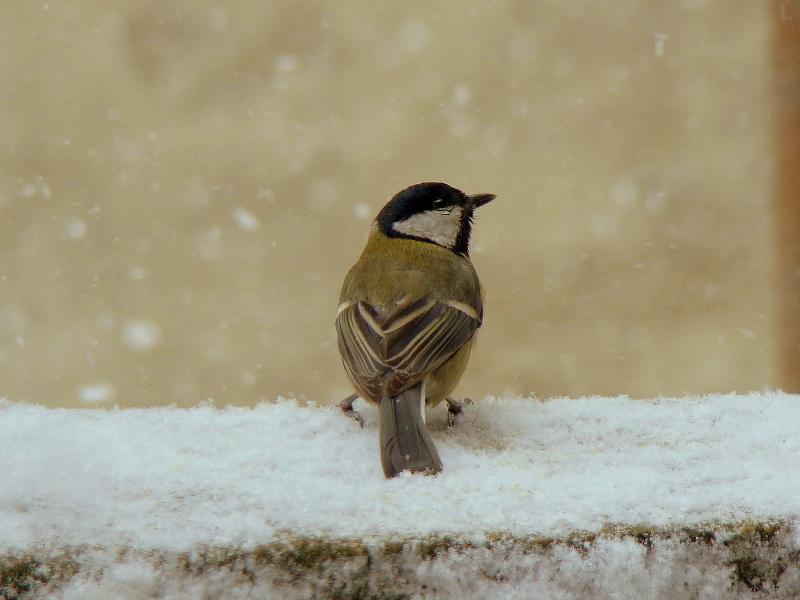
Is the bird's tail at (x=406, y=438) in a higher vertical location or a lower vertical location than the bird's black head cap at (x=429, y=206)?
lower

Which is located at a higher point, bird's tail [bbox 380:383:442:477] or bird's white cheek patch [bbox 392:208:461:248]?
bird's white cheek patch [bbox 392:208:461:248]

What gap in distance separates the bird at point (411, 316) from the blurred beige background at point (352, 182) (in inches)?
135

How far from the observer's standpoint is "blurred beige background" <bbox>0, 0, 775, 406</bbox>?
21.5 ft

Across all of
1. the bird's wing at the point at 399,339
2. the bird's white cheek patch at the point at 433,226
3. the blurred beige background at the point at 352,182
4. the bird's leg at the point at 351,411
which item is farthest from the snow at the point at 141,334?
the bird's leg at the point at 351,411

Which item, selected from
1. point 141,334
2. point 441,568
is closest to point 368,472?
point 441,568

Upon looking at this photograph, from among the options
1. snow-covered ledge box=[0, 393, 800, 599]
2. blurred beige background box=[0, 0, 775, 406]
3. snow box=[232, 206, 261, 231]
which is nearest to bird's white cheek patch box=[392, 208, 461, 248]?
snow-covered ledge box=[0, 393, 800, 599]

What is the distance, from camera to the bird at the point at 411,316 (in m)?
2.09

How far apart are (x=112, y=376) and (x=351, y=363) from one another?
16.5ft

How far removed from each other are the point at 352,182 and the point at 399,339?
15.0 feet

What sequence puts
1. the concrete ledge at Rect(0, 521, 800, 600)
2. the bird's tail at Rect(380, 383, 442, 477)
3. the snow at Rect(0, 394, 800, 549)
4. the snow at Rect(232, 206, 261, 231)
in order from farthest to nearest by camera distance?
the snow at Rect(232, 206, 261, 231) → the bird's tail at Rect(380, 383, 442, 477) → the snow at Rect(0, 394, 800, 549) → the concrete ledge at Rect(0, 521, 800, 600)

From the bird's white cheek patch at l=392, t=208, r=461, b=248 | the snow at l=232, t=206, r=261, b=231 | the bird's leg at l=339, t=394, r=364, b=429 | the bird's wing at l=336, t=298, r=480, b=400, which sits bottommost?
the bird's leg at l=339, t=394, r=364, b=429

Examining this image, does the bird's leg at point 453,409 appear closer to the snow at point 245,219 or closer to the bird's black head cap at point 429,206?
the bird's black head cap at point 429,206

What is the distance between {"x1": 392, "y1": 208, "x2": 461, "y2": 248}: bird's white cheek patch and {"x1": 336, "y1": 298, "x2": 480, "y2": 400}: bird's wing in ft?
1.12

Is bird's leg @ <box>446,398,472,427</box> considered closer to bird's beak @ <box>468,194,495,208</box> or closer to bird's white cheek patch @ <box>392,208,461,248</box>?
bird's white cheek patch @ <box>392,208,461,248</box>
